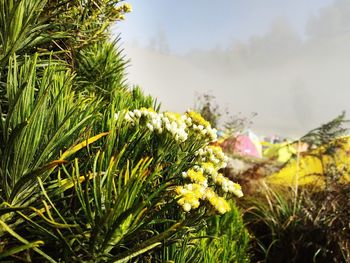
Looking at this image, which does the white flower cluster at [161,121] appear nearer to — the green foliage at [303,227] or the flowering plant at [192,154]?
the flowering plant at [192,154]

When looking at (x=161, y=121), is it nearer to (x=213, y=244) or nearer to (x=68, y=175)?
(x=68, y=175)

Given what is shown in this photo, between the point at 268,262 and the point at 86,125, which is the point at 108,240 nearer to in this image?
the point at 86,125

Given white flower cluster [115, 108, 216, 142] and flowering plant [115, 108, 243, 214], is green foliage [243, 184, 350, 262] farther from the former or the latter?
white flower cluster [115, 108, 216, 142]

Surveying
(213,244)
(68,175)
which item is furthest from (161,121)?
(213,244)

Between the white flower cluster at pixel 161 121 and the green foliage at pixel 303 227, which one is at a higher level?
the white flower cluster at pixel 161 121

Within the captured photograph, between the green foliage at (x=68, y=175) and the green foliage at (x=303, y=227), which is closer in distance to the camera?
the green foliage at (x=68, y=175)

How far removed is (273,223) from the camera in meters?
6.22

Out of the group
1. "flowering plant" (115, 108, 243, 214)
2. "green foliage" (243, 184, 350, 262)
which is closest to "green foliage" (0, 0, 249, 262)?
"flowering plant" (115, 108, 243, 214)

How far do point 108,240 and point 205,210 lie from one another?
0.53 meters

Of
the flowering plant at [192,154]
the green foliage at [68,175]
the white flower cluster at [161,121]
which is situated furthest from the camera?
the white flower cluster at [161,121]

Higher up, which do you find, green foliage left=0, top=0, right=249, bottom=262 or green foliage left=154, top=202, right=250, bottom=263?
green foliage left=0, top=0, right=249, bottom=262

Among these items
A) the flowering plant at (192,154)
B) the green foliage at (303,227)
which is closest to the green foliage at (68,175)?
the flowering plant at (192,154)

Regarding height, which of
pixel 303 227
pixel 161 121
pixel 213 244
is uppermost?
pixel 161 121

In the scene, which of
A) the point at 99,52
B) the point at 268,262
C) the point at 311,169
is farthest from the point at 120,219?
the point at 311,169
